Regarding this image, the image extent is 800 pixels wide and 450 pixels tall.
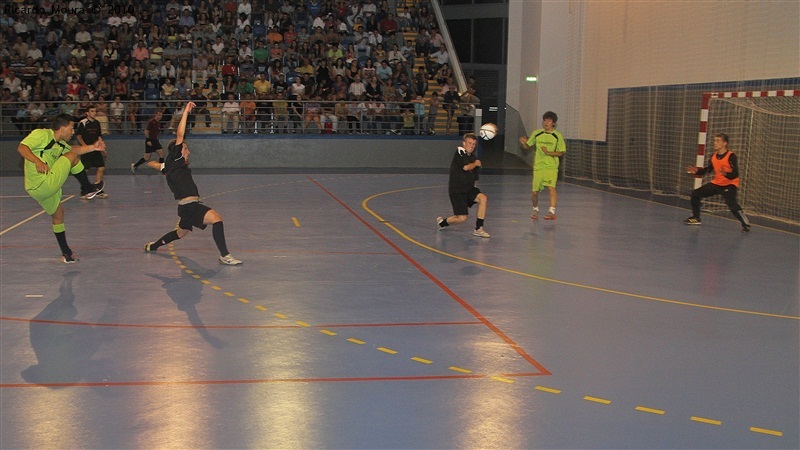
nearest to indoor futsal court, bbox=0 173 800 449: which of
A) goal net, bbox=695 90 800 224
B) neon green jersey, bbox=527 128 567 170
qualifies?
neon green jersey, bbox=527 128 567 170

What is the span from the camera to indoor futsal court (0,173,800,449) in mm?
5609

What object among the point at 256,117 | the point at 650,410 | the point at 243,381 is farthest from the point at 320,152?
the point at 650,410

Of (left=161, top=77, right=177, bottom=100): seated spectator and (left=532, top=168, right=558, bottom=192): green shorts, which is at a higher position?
(left=161, top=77, right=177, bottom=100): seated spectator

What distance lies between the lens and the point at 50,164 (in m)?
10.7

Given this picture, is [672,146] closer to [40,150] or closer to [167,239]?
[167,239]

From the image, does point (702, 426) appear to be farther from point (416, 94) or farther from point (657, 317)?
point (416, 94)

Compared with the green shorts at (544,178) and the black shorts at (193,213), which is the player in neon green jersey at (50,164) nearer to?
the black shorts at (193,213)

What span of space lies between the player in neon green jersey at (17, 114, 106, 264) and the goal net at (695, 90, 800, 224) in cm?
1250

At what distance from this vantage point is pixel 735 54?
1802cm

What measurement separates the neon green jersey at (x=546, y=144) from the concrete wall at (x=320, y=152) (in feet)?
41.1

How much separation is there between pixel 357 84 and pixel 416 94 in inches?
96.9

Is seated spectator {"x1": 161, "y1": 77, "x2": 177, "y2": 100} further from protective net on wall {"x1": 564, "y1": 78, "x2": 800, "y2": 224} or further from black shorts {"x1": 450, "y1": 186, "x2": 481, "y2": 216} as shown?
black shorts {"x1": 450, "y1": 186, "x2": 481, "y2": 216}

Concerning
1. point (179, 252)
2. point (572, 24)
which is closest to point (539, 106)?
point (572, 24)

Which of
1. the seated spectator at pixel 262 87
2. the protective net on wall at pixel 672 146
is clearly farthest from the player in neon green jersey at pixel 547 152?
the seated spectator at pixel 262 87
